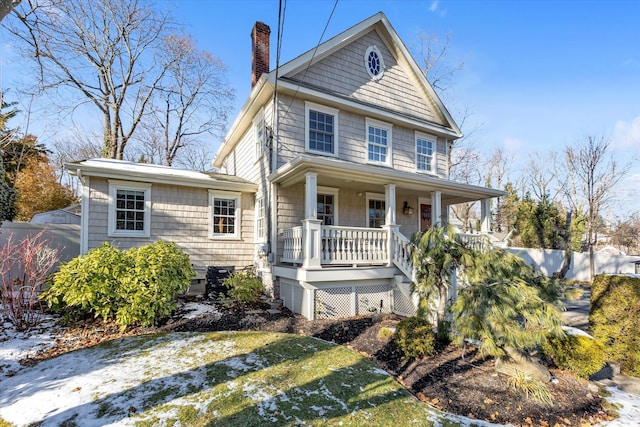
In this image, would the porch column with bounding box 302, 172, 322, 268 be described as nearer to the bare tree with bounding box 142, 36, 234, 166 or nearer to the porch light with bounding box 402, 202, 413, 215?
the porch light with bounding box 402, 202, 413, 215

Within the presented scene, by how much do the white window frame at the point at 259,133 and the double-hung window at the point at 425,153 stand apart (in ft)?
19.2

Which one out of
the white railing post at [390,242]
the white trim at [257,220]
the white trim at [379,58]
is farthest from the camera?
the white trim at [379,58]

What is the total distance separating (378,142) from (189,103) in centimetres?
1699

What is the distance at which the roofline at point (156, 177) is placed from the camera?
8227 millimetres

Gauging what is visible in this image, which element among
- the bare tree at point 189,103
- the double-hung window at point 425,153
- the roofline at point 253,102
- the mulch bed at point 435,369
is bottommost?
the mulch bed at point 435,369

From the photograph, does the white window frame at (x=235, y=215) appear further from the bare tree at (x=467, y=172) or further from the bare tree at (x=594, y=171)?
the bare tree at (x=467, y=172)

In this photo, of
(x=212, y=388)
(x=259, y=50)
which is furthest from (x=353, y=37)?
(x=212, y=388)

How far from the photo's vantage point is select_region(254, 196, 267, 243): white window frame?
9.57m

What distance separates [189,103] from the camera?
22.5 meters

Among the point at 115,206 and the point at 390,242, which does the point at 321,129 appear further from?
the point at 115,206

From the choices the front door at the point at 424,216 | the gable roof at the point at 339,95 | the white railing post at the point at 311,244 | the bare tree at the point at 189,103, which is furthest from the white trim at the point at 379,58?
the bare tree at the point at 189,103

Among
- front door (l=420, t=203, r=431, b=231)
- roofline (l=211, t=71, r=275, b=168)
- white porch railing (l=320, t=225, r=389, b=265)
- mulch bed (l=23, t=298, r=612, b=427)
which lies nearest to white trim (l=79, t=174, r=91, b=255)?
mulch bed (l=23, t=298, r=612, b=427)

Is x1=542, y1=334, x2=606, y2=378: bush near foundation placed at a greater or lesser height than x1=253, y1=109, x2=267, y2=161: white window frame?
lesser

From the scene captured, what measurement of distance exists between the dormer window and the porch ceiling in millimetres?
4291
